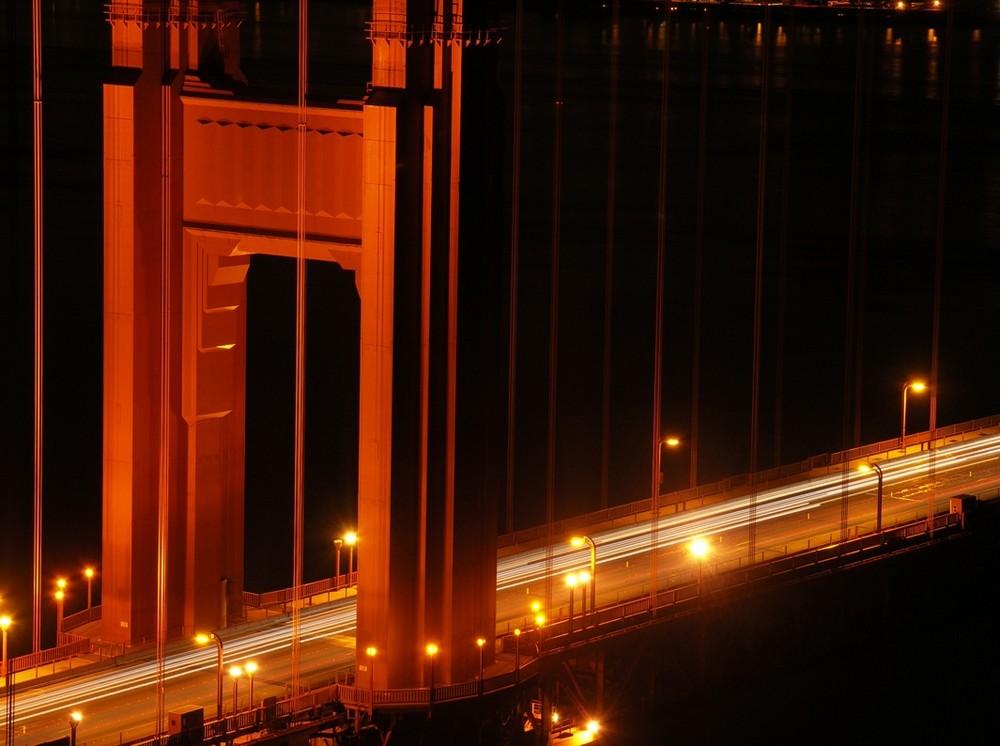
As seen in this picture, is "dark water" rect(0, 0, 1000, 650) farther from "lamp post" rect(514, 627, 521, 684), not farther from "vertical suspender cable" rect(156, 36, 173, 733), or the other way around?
"lamp post" rect(514, 627, 521, 684)

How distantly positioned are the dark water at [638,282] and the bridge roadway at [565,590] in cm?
152

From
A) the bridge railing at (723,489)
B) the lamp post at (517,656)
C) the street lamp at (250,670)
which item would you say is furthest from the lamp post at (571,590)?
the street lamp at (250,670)

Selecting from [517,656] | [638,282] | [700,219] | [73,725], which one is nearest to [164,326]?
[517,656]

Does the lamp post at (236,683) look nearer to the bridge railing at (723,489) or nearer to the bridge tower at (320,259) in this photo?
the bridge tower at (320,259)

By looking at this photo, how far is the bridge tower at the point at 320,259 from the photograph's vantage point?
12953mm

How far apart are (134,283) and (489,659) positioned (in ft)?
11.1

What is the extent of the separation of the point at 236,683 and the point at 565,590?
152 inches

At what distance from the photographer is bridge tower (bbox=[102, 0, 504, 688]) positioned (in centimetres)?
1295

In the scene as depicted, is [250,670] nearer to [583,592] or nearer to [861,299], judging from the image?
[583,592]

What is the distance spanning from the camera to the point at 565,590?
625 inches

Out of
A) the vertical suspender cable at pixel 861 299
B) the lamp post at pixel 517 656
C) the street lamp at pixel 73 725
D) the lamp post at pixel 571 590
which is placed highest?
the vertical suspender cable at pixel 861 299

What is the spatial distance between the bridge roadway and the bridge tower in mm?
548

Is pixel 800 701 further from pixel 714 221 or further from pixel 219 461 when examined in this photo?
pixel 714 221

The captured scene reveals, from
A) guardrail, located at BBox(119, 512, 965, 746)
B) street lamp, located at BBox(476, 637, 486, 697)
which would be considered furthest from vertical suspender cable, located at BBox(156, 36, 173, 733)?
street lamp, located at BBox(476, 637, 486, 697)
